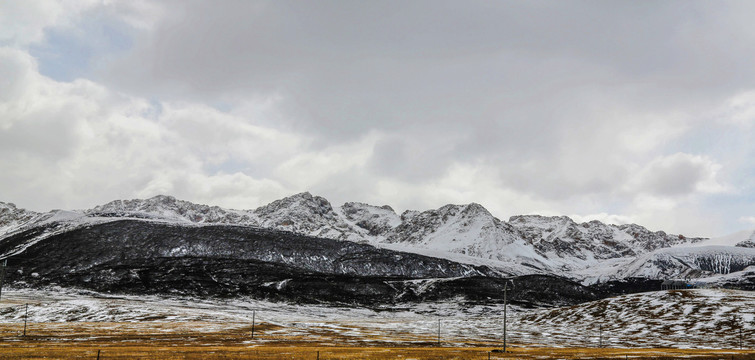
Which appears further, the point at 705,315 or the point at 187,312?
the point at 187,312

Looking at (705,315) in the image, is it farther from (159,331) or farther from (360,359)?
(159,331)

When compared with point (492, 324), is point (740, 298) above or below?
above

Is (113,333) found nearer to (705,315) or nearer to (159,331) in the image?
(159,331)

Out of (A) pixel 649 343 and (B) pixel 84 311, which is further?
(B) pixel 84 311

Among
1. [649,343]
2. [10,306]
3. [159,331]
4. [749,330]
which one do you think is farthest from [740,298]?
[10,306]

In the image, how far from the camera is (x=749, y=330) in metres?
138

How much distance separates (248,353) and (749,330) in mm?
130654

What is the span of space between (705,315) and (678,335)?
26740 mm

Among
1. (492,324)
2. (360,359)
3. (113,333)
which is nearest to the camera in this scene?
(360,359)

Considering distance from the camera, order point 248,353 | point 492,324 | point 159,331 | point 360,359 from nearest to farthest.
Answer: point 360,359, point 248,353, point 159,331, point 492,324

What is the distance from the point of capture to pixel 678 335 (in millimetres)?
140375

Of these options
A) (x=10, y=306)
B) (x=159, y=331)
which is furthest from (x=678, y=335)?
(x=10, y=306)

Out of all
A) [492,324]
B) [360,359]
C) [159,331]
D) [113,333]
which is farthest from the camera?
[492,324]

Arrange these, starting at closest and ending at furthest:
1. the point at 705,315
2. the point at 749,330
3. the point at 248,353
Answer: the point at 248,353 < the point at 749,330 < the point at 705,315
